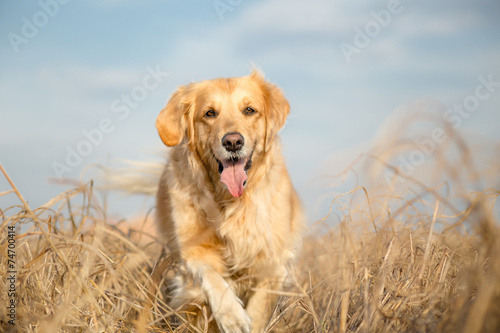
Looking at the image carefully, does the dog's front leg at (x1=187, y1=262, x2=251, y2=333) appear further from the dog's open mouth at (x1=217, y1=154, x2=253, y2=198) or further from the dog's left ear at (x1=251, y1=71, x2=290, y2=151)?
the dog's left ear at (x1=251, y1=71, x2=290, y2=151)

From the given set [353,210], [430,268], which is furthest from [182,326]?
[430,268]

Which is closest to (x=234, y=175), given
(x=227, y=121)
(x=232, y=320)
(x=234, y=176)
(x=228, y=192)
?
(x=234, y=176)

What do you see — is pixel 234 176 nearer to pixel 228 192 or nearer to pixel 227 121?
pixel 228 192

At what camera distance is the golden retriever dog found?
9.88 feet

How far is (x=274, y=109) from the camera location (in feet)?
11.0

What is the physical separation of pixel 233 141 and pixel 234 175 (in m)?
0.28

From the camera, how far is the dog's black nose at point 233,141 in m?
2.88

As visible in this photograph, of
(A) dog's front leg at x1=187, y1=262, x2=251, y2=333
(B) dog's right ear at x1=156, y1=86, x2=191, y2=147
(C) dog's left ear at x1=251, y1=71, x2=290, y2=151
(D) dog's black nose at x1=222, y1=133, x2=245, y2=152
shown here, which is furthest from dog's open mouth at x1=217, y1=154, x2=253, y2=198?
(A) dog's front leg at x1=187, y1=262, x2=251, y2=333

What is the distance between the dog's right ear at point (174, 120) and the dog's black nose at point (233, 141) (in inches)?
19.0

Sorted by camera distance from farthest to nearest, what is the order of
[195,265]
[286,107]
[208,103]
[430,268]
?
1. [286,107]
2. [208,103]
3. [195,265]
4. [430,268]

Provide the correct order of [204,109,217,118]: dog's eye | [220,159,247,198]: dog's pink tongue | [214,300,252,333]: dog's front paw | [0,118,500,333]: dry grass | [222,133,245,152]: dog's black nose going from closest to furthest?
1. [0,118,500,333]: dry grass
2. [214,300,252,333]: dog's front paw
3. [222,133,245,152]: dog's black nose
4. [220,159,247,198]: dog's pink tongue
5. [204,109,217,118]: dog's eye

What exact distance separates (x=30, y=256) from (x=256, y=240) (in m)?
1.55

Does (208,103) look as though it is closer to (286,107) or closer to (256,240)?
(286,107)

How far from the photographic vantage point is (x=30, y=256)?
262 cm
